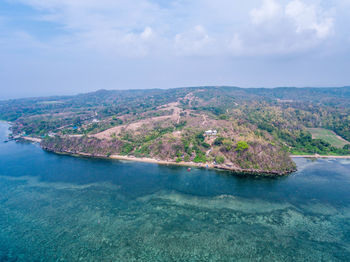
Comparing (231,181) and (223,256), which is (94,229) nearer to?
(223,256)

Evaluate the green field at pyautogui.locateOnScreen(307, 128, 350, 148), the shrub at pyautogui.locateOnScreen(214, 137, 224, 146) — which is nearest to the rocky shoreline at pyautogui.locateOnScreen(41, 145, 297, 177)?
the shrub at pyautogui.locateOnScreen(214, 137, 224, 146)

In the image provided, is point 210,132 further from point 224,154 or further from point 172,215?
point 172,215

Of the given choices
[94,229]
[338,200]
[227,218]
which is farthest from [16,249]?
[338,200]

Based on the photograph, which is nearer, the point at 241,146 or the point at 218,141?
the point at 241,146

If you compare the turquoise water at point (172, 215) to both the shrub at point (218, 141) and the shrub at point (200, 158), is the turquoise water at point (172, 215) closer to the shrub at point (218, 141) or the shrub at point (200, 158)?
the shrub at point (200, 158)

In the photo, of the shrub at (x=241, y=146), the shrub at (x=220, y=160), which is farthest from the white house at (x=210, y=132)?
Result: the shrub at (x=220, y=160)

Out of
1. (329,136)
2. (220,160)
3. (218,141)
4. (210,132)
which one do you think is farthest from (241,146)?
(329,136)
